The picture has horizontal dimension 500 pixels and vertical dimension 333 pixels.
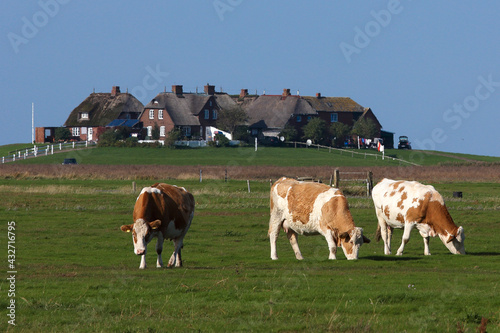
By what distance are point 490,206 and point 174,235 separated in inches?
1084

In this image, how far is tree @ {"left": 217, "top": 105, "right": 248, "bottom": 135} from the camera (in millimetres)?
129625

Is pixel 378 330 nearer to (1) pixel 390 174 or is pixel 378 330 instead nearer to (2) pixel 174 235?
(2) pixel 174 235

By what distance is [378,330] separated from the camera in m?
12.8

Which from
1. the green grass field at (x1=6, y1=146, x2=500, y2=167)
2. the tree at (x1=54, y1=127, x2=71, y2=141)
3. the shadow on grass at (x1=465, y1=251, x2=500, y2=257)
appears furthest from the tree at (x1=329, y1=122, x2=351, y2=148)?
the shadow on grass at (x1=465, y1=251, x2=500, y2=257)

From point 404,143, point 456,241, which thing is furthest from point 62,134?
point 456,241

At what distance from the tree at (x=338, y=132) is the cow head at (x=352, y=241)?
116116 mm

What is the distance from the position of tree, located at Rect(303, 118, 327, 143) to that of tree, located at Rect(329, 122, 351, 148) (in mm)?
2945

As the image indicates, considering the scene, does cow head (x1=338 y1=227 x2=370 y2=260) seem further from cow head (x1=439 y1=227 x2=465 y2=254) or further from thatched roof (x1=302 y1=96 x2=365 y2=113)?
thatched roof (x1=302 y1=96 x2=365 y2=113)

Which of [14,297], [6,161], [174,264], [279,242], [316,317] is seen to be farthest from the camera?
[6,161]

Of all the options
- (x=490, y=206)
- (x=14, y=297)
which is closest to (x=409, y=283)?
(x=14, y=297)

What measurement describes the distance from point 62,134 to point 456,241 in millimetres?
118129

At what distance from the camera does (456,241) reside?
78.1ft

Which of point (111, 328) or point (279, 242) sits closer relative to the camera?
point (111, 328)

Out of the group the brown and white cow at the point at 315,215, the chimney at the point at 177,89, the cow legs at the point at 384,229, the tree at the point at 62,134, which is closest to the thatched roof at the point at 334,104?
the chimney at the point at 177,89
